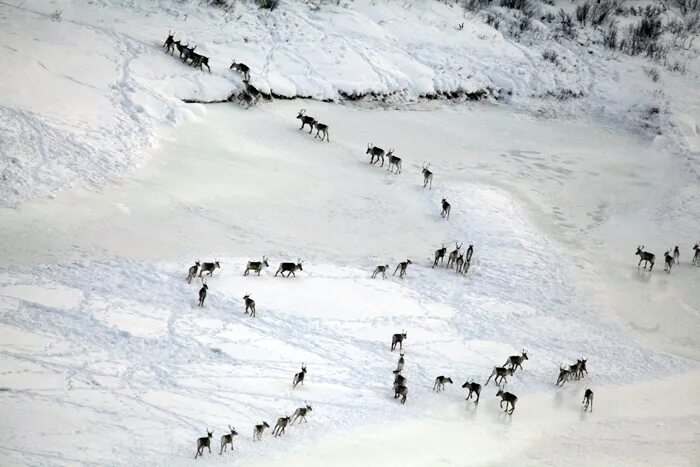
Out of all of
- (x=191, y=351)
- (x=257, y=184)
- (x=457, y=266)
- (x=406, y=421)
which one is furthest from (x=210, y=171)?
(x=406, y=421)

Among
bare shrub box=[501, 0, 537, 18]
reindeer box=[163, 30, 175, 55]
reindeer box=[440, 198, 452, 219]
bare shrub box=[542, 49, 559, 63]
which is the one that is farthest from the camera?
bare shrub box=[501, 0, 537, 18]

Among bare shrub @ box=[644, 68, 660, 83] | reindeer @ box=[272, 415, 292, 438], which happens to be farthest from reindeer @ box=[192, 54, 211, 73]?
bare shrub @ box=[644, 68, 660, 83]

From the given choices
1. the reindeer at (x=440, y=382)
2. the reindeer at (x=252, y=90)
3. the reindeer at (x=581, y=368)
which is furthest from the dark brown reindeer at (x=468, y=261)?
the reindeer at (x=252, y=90)

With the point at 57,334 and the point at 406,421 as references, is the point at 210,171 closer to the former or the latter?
the point at 57,334

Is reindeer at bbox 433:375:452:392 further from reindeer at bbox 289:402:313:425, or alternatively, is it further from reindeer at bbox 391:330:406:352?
reindeer at bbox 289:402:313:425

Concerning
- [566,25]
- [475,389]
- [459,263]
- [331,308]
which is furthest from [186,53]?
[566,25]

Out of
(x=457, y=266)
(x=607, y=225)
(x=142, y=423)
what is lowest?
(x=142, y=423)
